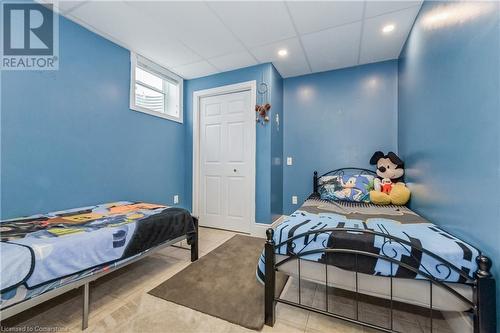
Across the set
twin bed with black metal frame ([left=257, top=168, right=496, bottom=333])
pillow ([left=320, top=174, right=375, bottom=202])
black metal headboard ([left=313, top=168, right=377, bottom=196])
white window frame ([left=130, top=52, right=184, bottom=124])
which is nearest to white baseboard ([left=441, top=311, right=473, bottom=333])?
twin bed with black metal frame ([left=257, top=168, right=496, bottom=333])

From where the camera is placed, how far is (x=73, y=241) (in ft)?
4.22

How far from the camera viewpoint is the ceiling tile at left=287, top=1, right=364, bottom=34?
1.92 m

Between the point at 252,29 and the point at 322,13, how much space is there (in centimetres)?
74

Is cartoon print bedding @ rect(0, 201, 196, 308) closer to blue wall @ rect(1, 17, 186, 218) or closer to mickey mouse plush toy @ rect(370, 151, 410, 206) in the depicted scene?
blue wall @ rect(1, 17, 186, 218)

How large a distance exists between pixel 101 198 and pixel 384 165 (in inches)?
139

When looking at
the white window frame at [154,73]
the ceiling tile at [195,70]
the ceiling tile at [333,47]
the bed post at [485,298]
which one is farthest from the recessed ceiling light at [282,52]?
the bed post at [485,298]

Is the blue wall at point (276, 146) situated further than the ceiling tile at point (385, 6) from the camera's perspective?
Yes

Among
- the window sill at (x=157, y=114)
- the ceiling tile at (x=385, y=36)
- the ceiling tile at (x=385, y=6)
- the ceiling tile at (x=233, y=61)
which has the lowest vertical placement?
the window sill at (x=157, y=114)

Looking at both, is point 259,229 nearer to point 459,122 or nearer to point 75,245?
point 75,245

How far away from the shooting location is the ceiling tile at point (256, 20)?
6.37ft

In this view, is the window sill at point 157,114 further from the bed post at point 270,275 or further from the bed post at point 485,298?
the bed post at point 485,298

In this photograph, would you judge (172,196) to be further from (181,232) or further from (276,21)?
(276,21)

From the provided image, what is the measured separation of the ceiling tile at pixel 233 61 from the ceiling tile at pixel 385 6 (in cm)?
145

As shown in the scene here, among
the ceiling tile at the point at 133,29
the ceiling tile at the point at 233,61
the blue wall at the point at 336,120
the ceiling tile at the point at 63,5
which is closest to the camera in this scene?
the ceiling tile at the point at 63,5
